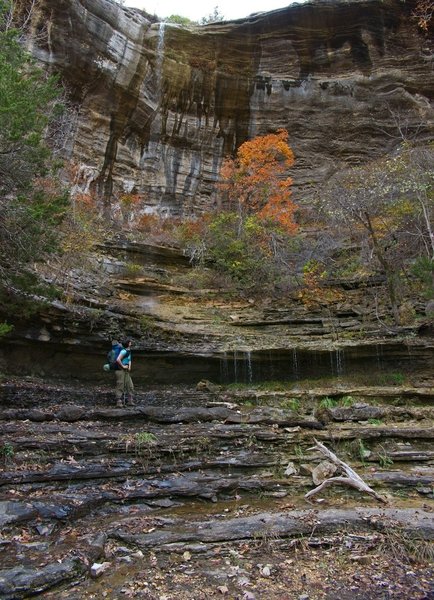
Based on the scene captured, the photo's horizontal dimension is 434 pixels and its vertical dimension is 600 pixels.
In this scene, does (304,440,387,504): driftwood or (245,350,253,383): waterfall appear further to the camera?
(245,350,253,383): waterfall

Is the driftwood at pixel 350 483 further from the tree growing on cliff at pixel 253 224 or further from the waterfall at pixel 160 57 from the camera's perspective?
the waterfall at pixel 160 57

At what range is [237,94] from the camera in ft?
82.2

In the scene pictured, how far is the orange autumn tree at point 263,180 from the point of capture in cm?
2252

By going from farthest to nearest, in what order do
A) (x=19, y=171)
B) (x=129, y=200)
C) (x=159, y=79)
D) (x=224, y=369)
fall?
(x=159, y=79)
(x=129, y=200)
(x=224, y=369)
(x=19, y=171)

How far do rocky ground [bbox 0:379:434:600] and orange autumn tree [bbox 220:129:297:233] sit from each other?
42.8 ft

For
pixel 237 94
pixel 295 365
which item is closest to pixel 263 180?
pixel 237 94

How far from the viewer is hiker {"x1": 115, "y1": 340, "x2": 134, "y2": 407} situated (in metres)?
10.7

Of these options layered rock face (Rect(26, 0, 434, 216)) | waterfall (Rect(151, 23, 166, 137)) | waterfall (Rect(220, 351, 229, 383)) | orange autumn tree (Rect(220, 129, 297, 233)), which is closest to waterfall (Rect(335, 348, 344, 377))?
waterfall (Rect(220, 351, 229, 383))

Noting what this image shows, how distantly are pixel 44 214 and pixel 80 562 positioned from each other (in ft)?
22.6

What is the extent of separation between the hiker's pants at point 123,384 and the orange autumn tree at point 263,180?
12.5 m

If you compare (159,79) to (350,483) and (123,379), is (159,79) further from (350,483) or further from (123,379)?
(350,483)

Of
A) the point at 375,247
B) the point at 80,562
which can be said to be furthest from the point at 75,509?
the point at 375,247

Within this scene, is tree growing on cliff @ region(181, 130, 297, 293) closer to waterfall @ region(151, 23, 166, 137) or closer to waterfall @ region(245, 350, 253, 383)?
waterfall @ region(151, 23, 166, 137)

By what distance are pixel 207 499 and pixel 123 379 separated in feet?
15.2
